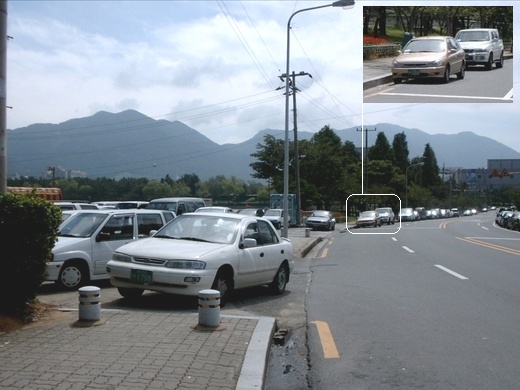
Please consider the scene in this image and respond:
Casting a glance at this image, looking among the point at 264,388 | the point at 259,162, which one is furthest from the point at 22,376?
the point at 259,162

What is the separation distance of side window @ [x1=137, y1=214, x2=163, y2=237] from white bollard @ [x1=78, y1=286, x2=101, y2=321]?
5509mm

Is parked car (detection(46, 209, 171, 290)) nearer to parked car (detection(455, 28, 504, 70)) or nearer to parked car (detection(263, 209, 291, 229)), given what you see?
parked car (detection(455, 28, 504, 70))

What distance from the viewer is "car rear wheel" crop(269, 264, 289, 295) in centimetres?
1220

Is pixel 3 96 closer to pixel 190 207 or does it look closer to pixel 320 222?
pixel 190 207

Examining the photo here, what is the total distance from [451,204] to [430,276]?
93571 mm

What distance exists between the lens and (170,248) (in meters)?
10.1

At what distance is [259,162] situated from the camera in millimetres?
63625

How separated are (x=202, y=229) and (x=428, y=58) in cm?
1103

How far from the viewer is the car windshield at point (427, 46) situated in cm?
1914

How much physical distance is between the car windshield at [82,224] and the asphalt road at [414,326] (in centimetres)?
442

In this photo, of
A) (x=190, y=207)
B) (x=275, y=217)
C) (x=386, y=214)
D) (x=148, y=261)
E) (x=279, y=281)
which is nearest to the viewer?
(x=148, y=261)

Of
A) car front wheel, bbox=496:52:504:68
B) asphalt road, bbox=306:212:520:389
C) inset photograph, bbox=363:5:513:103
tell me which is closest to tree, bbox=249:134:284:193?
inset photograph, bbox=363:5:513:103

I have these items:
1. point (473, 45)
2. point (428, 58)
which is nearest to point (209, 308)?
point (428, 58)

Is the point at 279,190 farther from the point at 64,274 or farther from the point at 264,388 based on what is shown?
the point at 264,388
